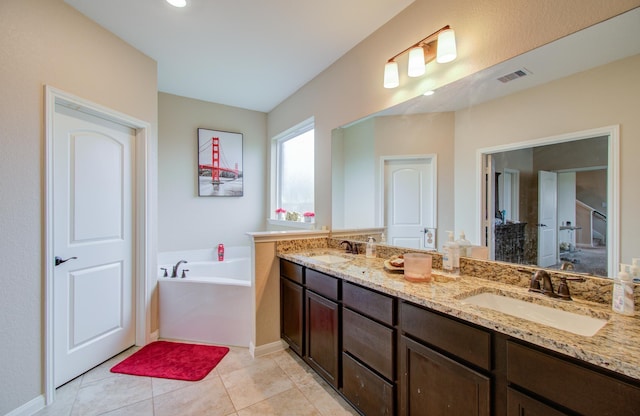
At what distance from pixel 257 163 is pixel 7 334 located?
3.02 m

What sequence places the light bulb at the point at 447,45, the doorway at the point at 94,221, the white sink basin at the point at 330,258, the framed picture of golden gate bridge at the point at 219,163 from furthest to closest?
the framed picture of golden gate bridge at the point at 219,163
the white sink basin at the point at 330,258
the doorway at the point at 94,221
the light bulb at the point at 447,45

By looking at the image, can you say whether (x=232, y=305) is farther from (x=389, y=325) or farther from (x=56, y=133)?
(x=56, y=133)

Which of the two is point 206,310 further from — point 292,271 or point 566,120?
point 566,120

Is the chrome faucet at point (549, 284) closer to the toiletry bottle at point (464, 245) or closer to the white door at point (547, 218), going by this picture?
the white door at point (547, 218)

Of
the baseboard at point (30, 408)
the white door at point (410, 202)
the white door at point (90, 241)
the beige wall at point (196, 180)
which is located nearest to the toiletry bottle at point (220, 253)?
the beige wall at point (196, 180)

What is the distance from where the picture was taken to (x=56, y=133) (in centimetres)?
199

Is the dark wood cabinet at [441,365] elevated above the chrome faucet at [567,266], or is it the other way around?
the chrome faucet at [567,266]

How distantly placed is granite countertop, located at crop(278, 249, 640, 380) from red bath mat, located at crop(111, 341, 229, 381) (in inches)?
54.0

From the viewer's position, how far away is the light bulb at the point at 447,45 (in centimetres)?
156

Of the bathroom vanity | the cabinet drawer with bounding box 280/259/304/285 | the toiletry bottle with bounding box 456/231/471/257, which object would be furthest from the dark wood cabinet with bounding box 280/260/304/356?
the toiletry bottle with bounding box 456/231/471/257

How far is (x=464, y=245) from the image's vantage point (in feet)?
5.36

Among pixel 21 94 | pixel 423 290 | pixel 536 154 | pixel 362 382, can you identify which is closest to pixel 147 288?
pixel 21 94

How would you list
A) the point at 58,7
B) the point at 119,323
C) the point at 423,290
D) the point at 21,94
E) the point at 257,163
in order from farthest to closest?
the point at 257,163
the point at 119,323
the point at 58,7
the point at 21,94
the point at 423,290

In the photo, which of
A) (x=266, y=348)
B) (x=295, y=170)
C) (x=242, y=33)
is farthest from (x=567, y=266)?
(x=295, y=170)
